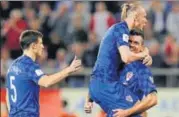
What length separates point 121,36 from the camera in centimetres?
1112

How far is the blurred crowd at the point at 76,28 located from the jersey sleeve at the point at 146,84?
6907mm

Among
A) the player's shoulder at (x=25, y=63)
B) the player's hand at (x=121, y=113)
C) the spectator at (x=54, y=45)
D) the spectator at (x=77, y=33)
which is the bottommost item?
the spectator at (x=54, y=45)

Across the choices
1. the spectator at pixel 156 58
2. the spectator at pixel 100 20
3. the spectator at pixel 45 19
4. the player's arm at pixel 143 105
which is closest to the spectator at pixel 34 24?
the spectator at pixel 45 19

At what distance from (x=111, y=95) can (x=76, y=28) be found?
25.9 ft

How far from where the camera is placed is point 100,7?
750 inches

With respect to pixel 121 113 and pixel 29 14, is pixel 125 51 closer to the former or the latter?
pixel 121 113

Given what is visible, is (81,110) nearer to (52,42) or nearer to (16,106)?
(52,42)

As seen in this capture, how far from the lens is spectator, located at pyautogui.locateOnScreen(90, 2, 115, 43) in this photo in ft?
61.8

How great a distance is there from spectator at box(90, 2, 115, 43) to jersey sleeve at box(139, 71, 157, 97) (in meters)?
7.56

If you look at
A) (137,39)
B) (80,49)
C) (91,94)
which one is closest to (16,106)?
(91,94)

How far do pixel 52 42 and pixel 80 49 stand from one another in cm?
74

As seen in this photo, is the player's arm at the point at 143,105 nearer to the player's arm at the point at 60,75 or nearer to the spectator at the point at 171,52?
the player's arm at the point at 60,75

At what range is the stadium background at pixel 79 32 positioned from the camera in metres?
18.0

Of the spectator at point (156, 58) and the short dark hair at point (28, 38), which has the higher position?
the short dark hair at point (28, 38)
